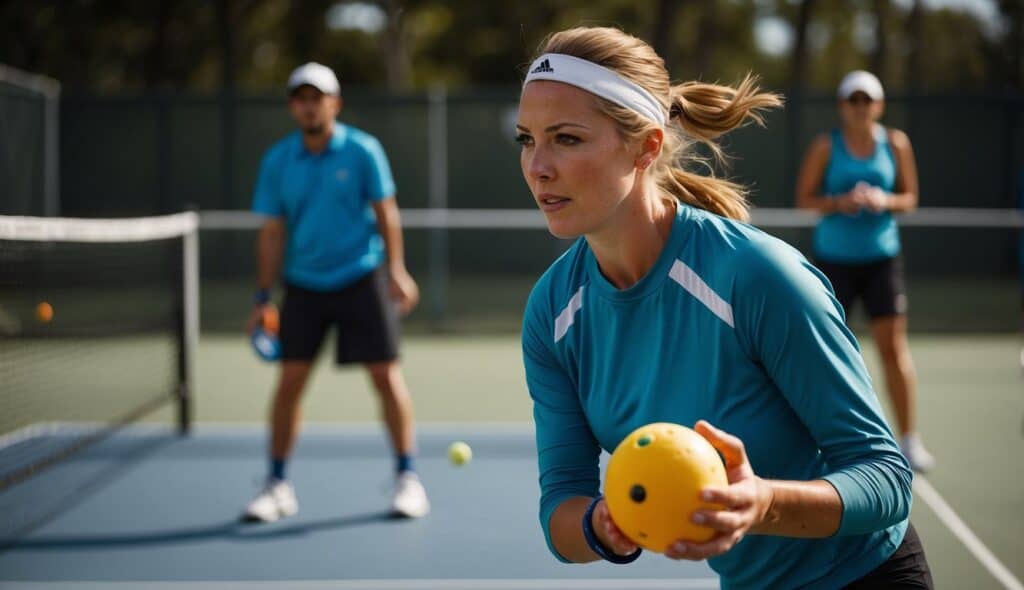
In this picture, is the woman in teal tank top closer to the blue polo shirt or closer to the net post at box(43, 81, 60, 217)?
the blue polo shirt

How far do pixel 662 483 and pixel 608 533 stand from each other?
10.3 inches

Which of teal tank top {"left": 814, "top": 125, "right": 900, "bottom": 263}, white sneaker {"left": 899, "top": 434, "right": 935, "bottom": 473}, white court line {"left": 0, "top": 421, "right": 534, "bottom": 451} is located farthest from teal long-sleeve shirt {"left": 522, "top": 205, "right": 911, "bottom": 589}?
white court line {"left": 0, "top": 421, "right": 534, "bottom": 451}

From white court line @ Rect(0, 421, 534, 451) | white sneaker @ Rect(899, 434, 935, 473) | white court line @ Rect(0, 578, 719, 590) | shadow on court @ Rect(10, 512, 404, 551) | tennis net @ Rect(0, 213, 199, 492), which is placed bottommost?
white court line @ Rect(0, 578, 719, 590)

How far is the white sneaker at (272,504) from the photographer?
5.96 metres

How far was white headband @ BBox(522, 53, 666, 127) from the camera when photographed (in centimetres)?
235

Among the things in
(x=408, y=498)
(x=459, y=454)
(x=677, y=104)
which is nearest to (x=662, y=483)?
(x=677, y=104)

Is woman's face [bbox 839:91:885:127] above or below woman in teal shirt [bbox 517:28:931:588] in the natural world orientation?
above

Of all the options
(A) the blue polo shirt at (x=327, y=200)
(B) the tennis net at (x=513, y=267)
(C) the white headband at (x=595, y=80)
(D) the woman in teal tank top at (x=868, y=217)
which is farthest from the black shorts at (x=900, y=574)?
(B) the tennis net at (x=513, y=267)

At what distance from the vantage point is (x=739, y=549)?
2516 mm

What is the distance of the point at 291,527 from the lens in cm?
589

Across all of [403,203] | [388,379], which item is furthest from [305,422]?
[403,203]

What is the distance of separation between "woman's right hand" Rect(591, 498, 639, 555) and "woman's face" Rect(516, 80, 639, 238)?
527mm

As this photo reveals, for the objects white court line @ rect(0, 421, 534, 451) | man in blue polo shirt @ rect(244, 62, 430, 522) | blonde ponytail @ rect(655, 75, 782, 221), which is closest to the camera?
blonde ponytail @ rect(655, 75, 782, 221)

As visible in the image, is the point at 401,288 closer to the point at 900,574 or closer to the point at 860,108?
the point at 860,108
